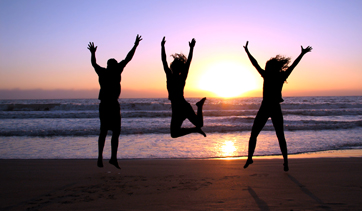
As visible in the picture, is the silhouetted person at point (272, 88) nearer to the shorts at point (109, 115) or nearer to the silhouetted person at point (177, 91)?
the silhouetted person at point (177, 91)

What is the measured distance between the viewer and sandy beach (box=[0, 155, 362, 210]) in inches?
140

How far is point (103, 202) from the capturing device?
11.8ft

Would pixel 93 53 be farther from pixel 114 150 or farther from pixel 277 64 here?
pixel 277 64

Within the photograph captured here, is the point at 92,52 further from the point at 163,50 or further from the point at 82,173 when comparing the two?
the point at 82,173

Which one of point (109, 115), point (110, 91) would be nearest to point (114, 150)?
point (109, 115)

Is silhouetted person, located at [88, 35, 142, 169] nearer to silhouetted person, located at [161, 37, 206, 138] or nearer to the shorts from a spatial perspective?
the shorts

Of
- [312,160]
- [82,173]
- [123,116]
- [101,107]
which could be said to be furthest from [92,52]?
[123,116]

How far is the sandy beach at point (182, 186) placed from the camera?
Result: 3.54m

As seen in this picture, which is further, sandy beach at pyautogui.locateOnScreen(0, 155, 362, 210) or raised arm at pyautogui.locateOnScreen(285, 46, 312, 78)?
raised arm at pyautogui.locateOnScreen(285, 46, 312, 78)

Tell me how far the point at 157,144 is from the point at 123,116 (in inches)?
668

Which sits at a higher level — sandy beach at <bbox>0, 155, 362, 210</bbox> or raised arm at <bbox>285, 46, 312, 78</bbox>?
raised arm at <bbox>285, 46, 312, 78</bbox>

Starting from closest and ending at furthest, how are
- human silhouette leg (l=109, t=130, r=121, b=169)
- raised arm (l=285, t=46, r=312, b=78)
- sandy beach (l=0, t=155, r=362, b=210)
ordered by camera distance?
sandy beach (l=0, t=155, r=362, b=210), raised arm (l=285, t=46, r=312, b=78), human silhouette leg (l=109, t=130, r=121, b=169)

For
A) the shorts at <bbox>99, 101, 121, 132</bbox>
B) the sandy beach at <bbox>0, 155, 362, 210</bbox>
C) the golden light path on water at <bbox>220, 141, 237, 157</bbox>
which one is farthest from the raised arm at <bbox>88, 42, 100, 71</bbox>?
the golden light path on water at <bbox>220, 141, 237, 157</bbox>

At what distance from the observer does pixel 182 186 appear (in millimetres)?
4414
